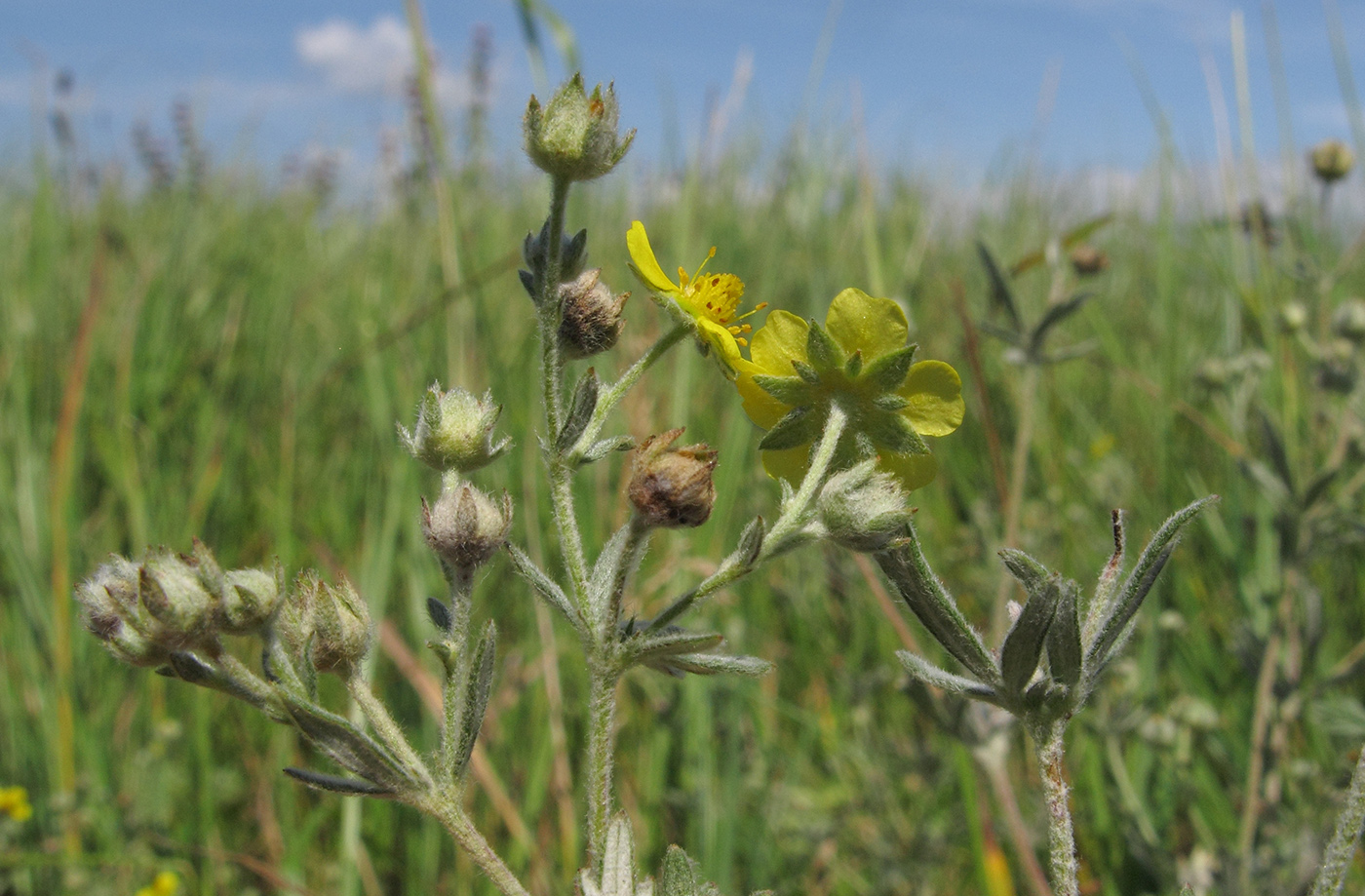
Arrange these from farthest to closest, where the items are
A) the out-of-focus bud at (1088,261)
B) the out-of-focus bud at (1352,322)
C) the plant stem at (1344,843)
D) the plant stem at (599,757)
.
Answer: the out-of-focus bud at (1088,261), the out-of-focus bud at (1352,322), the plant stem at (599,757), the plant stem at (1344,843)

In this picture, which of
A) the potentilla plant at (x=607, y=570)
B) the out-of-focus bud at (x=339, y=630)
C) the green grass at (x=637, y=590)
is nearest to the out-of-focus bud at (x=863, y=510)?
the potentilla plant at (x=607, y=570)

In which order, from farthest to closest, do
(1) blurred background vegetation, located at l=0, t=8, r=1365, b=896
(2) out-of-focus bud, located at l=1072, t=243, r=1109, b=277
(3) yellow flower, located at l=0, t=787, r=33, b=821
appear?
(2) out-of-focus bud, located at l=1072, t=243, r=1109, b=277 → (3) yellow flower, located at l=0, t=787, r=33, b=821 → (1) blurred background vegetation, located at l=0, t=8, r=1365, b=896

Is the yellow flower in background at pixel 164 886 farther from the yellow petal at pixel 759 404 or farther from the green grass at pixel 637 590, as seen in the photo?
the yellow petal at pixel 759 404

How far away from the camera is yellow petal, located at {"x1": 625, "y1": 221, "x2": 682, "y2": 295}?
1140 millimetres

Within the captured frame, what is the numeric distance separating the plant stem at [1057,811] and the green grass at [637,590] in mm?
1067

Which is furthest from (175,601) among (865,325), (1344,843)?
(1344,843)

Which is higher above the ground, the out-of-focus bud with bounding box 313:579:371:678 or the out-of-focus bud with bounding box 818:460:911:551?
the out-of-focus bud with bounding box 818:460:911:551

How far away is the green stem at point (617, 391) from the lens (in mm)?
1058

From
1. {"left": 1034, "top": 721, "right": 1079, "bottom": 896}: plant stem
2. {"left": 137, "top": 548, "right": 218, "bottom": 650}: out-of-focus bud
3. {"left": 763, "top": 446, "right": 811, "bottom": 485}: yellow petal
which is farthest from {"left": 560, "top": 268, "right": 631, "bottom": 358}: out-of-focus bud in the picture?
{"left": 1034, "top": 721, "right": 1079, "bottom": 896}: plant stem

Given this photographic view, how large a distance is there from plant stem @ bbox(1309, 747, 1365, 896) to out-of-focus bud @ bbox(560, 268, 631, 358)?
80 cm

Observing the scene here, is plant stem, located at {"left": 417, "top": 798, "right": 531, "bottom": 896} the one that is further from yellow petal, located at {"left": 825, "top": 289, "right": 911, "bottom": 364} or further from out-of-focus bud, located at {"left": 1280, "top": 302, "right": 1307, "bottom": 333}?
out-of-focus bud, located at {"left": 1280, "top": 302, "right": 1307, "bottom": 333}

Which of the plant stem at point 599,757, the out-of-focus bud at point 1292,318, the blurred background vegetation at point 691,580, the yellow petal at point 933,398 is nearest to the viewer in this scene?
the plant stem at point 599,757

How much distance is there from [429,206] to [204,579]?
4.09 metres

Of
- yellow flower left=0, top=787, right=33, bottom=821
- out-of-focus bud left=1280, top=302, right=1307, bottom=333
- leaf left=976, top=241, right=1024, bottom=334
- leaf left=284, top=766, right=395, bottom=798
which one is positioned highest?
leaf left=976, top=241, right=1024, bottom=334
